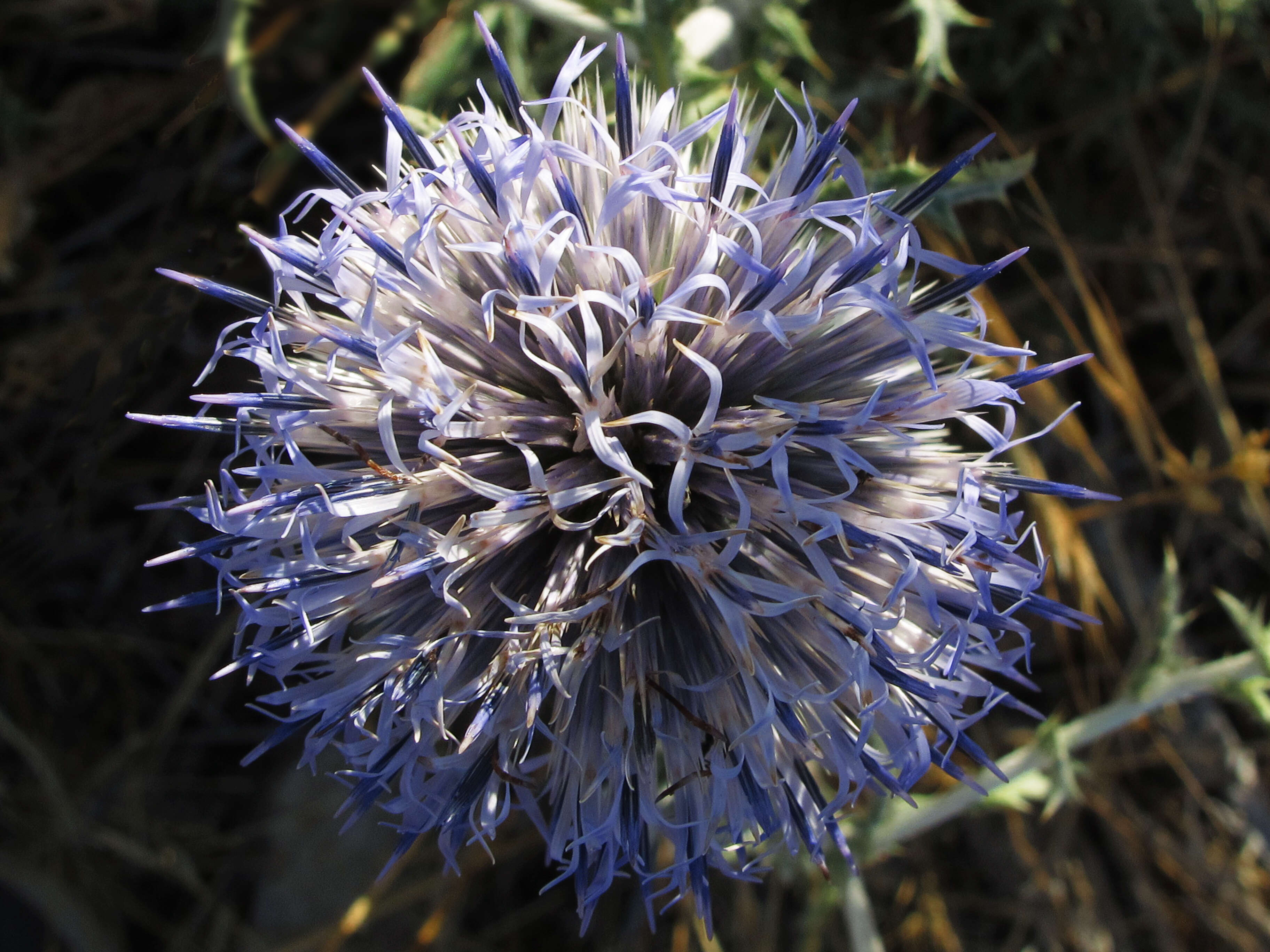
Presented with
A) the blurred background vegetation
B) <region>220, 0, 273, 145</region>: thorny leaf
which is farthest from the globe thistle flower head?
the blurred background vegetation

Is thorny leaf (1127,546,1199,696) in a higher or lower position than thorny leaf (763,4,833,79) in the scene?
lower

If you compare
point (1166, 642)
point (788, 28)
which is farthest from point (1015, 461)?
point (788, 28)

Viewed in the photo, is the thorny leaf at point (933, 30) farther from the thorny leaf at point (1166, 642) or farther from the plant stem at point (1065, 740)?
the plant stem at point (1065, 740)

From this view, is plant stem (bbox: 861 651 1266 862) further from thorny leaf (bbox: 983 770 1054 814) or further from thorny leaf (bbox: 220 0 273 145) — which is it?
thorny leaf (bbox: 220 0 273 145)

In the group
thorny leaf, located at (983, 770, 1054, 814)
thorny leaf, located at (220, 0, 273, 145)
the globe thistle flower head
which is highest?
thorny leaf, located at (220, 0, 273, 145)

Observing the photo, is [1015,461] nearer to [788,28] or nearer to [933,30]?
[933,30]

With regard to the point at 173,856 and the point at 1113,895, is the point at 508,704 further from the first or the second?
the point at 1113,895
